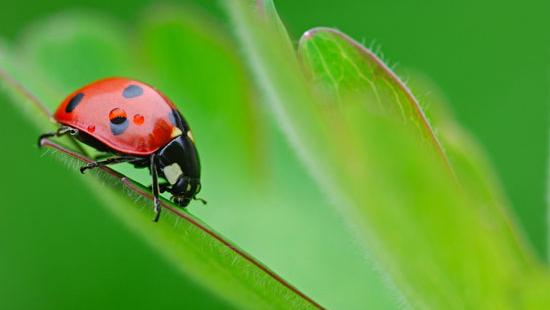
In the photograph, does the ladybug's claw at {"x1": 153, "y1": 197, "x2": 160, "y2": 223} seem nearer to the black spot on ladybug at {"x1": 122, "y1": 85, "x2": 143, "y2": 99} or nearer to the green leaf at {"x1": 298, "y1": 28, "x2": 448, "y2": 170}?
the green leaf at {"x1": 298, "y1": 28, "x2": 448, "y2": 170}

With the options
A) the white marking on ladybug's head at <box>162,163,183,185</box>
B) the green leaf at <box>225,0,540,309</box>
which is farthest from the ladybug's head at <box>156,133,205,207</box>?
the green leaf at <box>225,0,540,309</box>

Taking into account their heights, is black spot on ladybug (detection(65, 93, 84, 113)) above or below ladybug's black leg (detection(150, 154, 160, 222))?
above

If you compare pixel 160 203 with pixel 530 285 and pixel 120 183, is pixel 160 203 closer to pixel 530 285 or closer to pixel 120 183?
pixel 120 183

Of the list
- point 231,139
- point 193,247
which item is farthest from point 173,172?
point 193,247

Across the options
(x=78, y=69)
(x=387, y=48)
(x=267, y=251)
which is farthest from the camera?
(x=387, y=48)

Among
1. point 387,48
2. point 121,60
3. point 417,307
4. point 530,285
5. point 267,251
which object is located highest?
point 121,60

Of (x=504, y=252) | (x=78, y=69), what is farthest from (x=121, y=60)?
(x=504, y=252)

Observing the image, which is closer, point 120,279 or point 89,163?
point 89,163

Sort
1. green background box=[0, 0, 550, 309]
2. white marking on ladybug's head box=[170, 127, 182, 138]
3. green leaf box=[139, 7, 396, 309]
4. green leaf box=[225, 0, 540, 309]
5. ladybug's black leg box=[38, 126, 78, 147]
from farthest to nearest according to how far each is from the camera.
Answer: green background box=[0, 0, 550, 309] < green leaf box=[139, 7, 396, 309] < white marking on ladybug's head box=[170, 127, 182, 138] < ladybug's black leg box=[38, 126, 78, 147] < green leaf box=[225, 0, 540, 309]

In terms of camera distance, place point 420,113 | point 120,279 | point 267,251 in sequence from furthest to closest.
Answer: point 120,279, point 267,251, point 420,113
